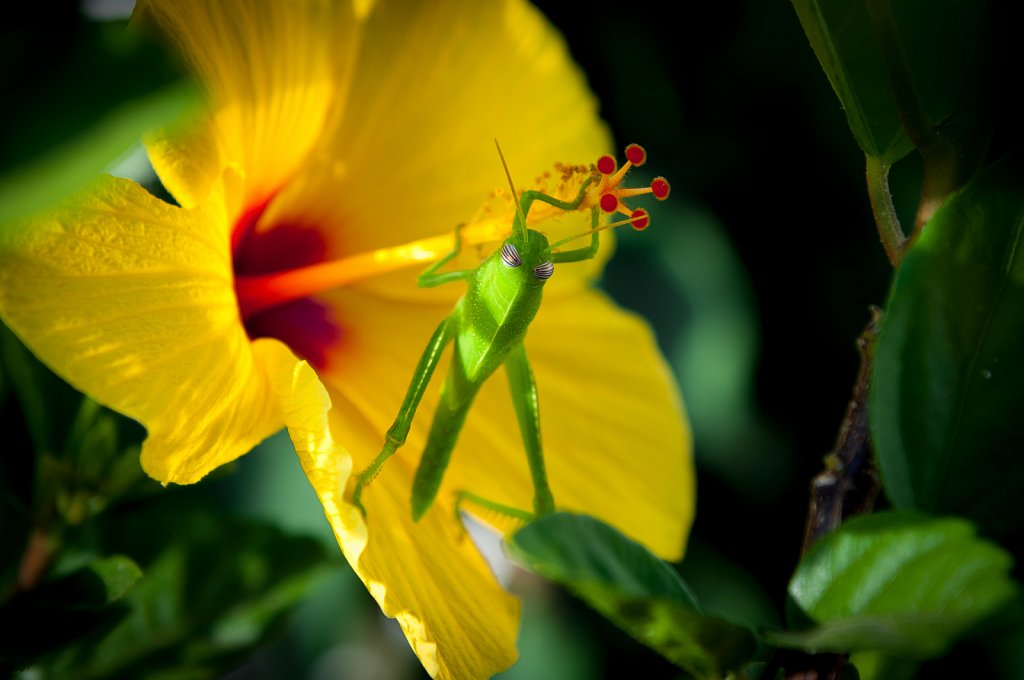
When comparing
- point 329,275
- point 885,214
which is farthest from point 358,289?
point 885,214

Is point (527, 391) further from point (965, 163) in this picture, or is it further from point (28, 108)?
point (28, 108)

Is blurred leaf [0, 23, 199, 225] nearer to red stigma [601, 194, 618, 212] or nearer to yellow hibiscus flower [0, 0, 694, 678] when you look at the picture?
yellow hibiscus flower [0, 0, 694, 678]

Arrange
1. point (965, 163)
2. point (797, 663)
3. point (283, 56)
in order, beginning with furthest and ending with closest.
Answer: point (283, 56) → point (965, 163) → point (797, 663)

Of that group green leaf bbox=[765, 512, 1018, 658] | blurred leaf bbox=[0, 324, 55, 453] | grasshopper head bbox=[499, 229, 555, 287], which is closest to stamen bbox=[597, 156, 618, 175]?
grasshopper head bbox=[499, 229, 555, 287]

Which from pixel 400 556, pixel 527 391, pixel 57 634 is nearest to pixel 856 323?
pixel 527 391

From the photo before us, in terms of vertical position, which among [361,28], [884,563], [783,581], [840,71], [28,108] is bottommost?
[783,581]

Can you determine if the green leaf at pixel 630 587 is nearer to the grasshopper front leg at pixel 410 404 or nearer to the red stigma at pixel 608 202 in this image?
the grasshopper front leg at pixel 410 404

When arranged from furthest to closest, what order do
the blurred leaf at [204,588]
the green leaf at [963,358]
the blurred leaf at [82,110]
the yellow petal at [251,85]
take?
the blurred leaf at [204,588]
the yellow petal at [251,85]
the green leaf at [963,358]
the blurred leaf at [82,110]

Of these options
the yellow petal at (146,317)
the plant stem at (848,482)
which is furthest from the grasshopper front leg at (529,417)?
the plant stem at (848,482)
